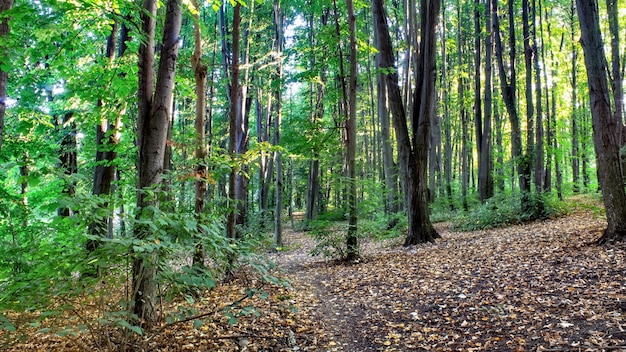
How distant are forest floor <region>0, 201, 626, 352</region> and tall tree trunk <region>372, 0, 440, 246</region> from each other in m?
2.56

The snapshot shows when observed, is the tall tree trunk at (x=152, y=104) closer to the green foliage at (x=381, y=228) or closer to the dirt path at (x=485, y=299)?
the dirt path at (x=485, y=299)

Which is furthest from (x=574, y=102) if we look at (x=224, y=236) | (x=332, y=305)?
(x=224, y=236)

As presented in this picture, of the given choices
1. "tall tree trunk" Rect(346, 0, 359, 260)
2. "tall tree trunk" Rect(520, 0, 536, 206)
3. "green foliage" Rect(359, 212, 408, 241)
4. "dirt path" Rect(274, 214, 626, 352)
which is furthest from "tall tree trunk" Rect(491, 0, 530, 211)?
"tall tree trunk" Rect(346, 0, 359, 260)

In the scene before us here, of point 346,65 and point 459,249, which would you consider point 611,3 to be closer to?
point 346,65

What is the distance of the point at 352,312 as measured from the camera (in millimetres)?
5406

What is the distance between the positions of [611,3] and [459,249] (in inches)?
451

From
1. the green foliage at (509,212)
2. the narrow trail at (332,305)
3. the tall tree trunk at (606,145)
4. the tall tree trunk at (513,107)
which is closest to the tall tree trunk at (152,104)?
the narrow trail at (332,305)

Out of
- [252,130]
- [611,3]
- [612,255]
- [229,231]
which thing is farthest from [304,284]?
[252,130]

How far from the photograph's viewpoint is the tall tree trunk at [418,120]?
9922 mm

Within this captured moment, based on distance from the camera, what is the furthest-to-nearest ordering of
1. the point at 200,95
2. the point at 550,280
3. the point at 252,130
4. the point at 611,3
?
1. the point at 252,130
2. the point at 611,3
3. the point at 200,95
4. the point at 550,280

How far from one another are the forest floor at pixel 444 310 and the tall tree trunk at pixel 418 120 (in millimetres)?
2558

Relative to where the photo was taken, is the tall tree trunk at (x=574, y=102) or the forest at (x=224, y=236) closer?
the forest at (x=224, y=236)

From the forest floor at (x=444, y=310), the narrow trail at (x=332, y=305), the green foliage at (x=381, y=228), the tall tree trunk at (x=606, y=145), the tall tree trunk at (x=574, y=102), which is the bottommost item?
the narrow trail at (x=332, y=305)

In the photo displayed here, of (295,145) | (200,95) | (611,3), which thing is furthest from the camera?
(611,3)
